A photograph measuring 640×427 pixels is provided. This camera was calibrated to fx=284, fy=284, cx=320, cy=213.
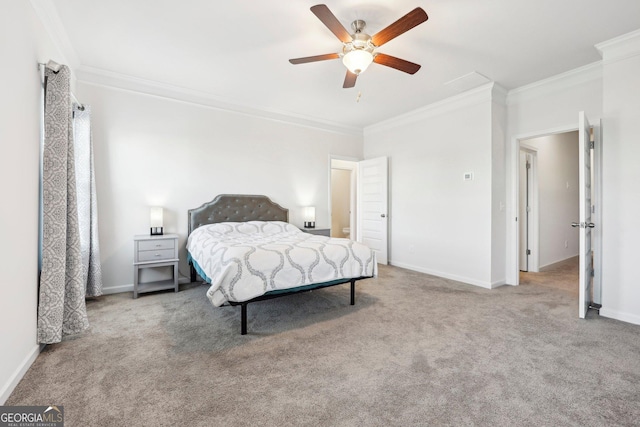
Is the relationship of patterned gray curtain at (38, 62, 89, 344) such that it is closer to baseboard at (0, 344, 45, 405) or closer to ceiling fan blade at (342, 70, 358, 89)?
baseboard at (0, 344, 45, 405)

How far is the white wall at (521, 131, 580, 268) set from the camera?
5.09 metres

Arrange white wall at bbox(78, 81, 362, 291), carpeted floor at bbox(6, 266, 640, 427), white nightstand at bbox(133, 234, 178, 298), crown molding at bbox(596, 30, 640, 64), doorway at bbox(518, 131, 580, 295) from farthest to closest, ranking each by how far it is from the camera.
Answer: doorway at bbox(518, 131, 580, 295), white wall at bbox(78, 81, 362, 291), white nightstand at bbox(133, 234, 178, 298), crown molding at bbox(596, 30, 640, 64), carpeted floor at bbox(6, 266, 640, 427)

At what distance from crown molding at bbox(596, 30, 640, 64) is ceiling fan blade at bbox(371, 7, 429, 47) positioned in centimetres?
230

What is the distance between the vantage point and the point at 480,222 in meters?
4.08

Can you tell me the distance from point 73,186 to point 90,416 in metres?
1.82

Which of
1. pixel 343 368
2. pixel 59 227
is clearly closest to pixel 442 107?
pixel 343 368

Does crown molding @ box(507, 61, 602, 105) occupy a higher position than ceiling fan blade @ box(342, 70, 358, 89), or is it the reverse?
crown molding @ box(507, 61, 602, 105)

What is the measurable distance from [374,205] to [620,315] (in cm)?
361

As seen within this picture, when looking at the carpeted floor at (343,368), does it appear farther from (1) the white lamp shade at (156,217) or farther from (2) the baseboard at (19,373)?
(1) the white lamp shade at (156,217)

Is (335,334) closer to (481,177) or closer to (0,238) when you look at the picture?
(0,238)

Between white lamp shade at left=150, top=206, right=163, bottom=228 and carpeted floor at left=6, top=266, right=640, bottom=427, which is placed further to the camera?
white lamp shade at left=150, top=206, right=163, bottom=228

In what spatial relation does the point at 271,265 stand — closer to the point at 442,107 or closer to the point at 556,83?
the point at 442,107

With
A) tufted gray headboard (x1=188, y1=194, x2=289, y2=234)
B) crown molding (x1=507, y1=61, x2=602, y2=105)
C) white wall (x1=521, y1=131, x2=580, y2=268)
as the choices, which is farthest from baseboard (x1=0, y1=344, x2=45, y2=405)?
white wall (x1=521, y1=131, x2=580, y2=268)

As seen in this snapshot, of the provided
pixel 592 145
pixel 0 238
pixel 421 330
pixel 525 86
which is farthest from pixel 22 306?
pixel 525 86
